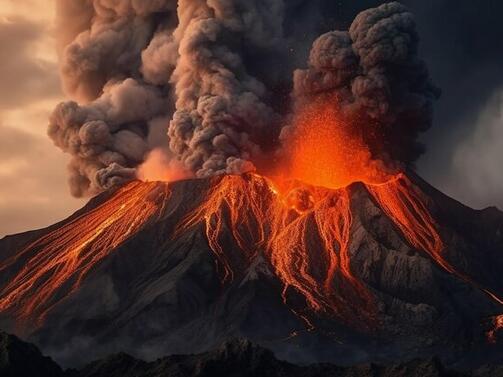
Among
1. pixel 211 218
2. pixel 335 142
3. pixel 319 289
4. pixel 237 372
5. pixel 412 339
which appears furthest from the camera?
pixel 335 142

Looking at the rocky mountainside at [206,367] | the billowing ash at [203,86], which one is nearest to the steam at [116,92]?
the billowing ash at [203,86]

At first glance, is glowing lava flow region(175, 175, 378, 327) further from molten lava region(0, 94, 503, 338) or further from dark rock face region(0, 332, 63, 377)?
dark rock face region(0, 332, 63, 377)

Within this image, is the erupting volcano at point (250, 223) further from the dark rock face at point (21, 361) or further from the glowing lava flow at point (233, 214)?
the dark rock face at point (21, 361)

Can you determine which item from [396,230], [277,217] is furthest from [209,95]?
[396,230]

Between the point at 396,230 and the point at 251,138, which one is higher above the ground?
the point at 251,138

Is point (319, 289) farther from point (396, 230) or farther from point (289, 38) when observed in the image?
point (289, 38)
